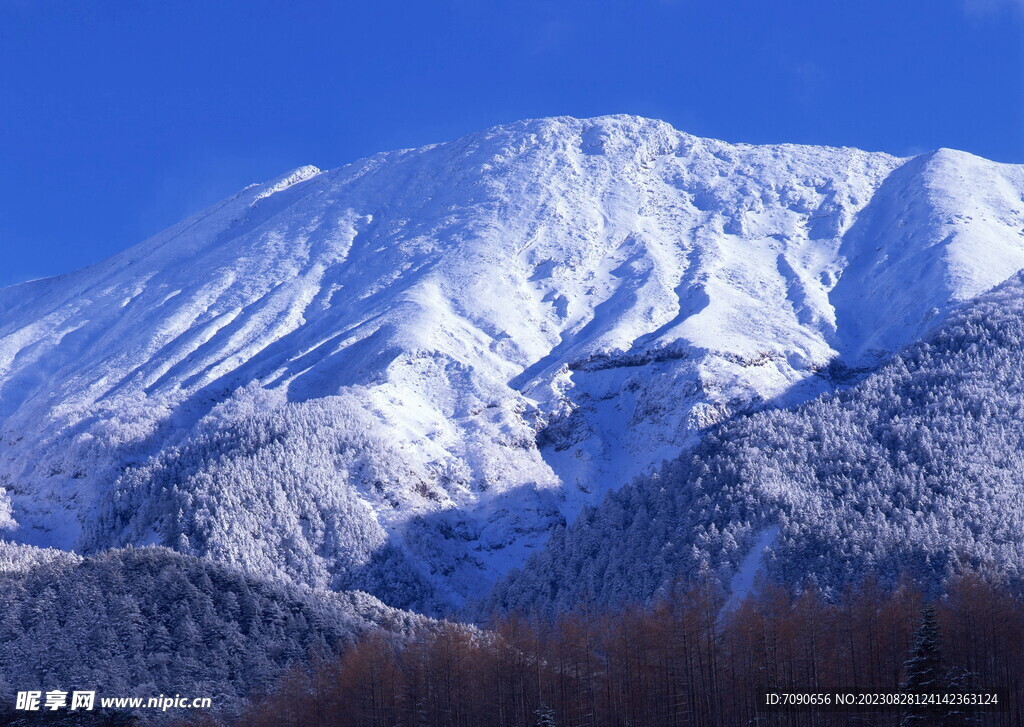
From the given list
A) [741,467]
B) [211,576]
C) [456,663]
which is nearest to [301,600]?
[211,576]

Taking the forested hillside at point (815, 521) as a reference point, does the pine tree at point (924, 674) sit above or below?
below

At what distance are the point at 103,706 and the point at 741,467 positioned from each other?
10029 centimetres

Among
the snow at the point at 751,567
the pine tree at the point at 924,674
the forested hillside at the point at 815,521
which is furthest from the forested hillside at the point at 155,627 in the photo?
the pine tree at the point at 924,674

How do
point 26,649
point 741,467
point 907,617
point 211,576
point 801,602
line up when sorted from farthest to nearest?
point 741,467, point 211,576, point 26,649, point 801,602, point 907,617

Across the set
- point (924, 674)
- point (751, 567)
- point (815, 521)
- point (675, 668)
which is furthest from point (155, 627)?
point (924, 674)

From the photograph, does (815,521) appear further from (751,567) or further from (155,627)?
(155,627)

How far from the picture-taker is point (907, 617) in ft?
361

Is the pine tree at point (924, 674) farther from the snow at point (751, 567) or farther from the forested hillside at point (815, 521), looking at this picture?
the snow at point (751, 567)

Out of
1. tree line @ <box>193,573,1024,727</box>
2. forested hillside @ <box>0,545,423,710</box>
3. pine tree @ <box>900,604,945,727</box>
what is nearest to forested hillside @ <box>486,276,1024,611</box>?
forested hillside @ <box>0,545,423,710</box>

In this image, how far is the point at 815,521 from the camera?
174375mm

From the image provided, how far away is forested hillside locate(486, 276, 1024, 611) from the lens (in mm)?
163125

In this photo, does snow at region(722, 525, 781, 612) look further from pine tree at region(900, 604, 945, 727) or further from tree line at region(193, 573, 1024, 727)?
pine tree at region(900, 604, 945, 727)

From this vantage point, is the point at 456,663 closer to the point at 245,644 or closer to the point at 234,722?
the point at 234,722

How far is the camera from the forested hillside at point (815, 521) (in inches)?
6422
